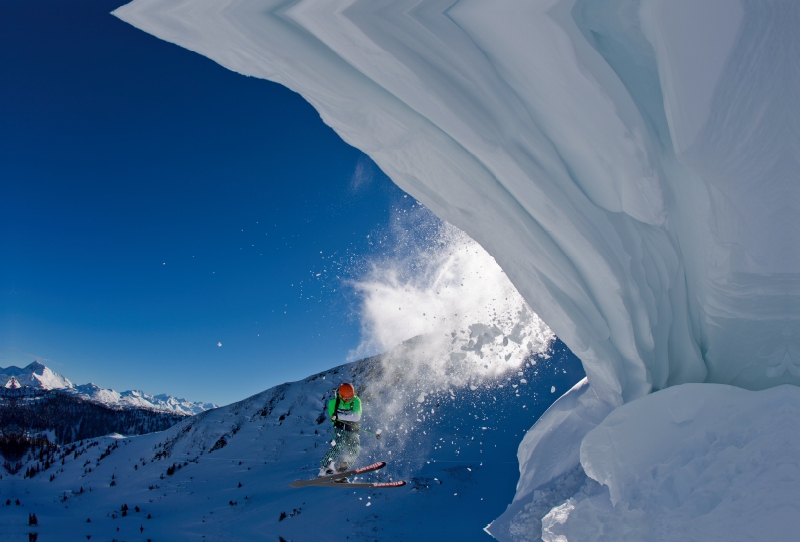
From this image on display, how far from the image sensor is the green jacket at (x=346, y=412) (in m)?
8.45

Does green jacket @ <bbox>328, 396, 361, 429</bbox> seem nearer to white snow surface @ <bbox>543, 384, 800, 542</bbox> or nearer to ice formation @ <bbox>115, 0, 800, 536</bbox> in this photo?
white snow surface @ <bbox>543, 384, 800, 542</bbox>

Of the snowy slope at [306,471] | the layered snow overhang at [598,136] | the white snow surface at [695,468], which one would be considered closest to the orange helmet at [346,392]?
the layered snow overhang at [598,136]

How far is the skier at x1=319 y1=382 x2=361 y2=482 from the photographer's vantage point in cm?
846

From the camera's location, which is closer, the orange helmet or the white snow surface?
the white snow surface

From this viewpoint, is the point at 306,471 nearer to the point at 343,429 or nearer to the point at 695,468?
the point at 343,429

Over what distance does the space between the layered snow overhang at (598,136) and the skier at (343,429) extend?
4912 millimetres

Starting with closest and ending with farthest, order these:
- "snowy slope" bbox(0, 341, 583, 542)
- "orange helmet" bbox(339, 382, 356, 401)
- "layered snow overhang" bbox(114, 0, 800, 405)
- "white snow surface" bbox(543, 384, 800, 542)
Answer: "white snow surface" bbox(543, 384, 800, 542), "layered snow overhang" bbox(114, 0, 800, 405), "orange helmet" bbox(339, 382, 356, 401), "snowy slope" bbox(0, 341, 583, 542)

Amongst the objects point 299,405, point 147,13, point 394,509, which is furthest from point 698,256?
point 299,405

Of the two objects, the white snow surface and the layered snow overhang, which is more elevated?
the layered snow overhang

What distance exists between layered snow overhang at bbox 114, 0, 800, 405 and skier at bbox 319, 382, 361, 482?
4.91 meters

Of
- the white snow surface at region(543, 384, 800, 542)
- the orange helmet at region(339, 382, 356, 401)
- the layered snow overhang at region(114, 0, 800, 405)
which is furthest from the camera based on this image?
the orange helmet at region(339, 382, 356, 401)

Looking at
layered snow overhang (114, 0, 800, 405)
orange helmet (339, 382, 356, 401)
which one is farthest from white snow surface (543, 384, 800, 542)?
orange helmet (339, 382, 356, 401)

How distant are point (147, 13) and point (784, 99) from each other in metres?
6.57

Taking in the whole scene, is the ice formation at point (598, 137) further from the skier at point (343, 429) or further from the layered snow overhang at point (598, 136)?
the skier at point (343, 429)
